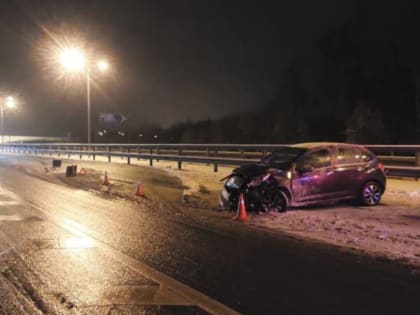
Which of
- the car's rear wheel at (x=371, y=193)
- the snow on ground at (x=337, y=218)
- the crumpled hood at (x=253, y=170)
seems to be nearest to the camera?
the snow on ground at (x=337, y=218)

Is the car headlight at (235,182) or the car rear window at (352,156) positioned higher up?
the car rear window at (352,156)

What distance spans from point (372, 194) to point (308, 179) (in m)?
1.85

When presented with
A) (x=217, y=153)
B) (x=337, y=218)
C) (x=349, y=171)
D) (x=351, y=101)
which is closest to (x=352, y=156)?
(x=349, y=171)

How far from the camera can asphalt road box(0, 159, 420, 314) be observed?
4.84 metres

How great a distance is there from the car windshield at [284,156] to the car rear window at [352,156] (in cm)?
91

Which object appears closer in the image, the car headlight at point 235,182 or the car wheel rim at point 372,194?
the car headlight at point 235,182

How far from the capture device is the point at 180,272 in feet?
19.5

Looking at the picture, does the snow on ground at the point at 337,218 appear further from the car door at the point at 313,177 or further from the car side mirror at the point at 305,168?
the car side mirror at the point at 305,168

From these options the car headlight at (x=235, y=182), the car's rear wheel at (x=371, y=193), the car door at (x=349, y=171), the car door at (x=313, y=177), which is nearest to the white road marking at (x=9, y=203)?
the car headlight at (x=235, y=182)

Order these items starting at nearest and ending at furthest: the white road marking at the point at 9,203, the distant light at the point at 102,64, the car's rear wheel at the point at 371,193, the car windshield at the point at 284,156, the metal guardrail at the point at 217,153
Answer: the car windshield at the point at 284,156 → the car's rear wheel at the point at 371,193 → the white road marking at the point at 9,203 → the metal guardrail at the point at 217,153 → the distant light at the point at 102,64

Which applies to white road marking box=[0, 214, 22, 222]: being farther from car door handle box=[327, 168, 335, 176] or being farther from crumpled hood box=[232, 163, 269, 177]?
car door handle box=[327, 168, 335, 176]

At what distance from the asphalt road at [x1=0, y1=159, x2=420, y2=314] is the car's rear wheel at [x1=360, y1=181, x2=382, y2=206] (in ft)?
12.1

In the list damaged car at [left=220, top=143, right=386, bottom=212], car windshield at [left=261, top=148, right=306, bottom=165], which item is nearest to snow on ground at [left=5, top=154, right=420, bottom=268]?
damaged car at [left=220, top=143, right=386, bottom=212]

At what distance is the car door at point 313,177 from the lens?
1030cm
